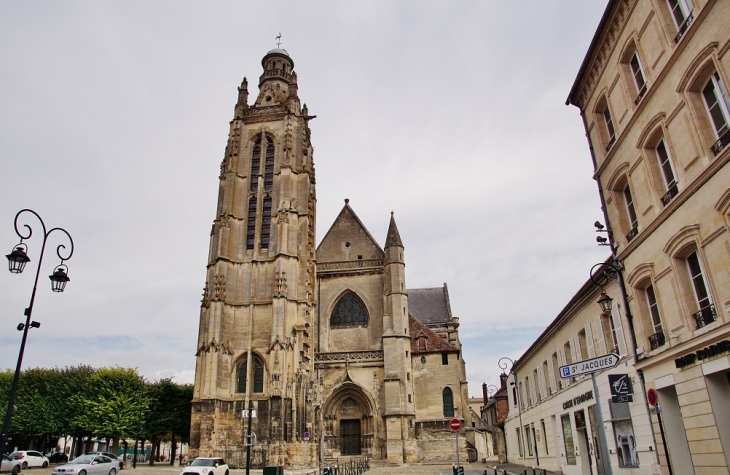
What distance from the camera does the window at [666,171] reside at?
32.7 feet

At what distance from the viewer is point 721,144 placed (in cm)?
831

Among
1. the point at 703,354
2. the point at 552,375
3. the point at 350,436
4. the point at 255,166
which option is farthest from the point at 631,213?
the point at 255,166

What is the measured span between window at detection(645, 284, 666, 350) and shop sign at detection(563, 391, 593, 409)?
4736mm

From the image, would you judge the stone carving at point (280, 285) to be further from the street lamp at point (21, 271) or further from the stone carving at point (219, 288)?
the street lamp at point (21, 271)

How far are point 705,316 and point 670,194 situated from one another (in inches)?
99.7

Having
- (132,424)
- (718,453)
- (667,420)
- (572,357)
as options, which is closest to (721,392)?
(718,453)

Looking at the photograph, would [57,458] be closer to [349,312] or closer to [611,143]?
[349,312]

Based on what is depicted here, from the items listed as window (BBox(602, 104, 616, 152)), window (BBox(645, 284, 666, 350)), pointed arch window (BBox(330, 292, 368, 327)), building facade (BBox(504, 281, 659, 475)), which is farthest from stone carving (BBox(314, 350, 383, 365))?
window (BBox(645, 284, 666, 350))

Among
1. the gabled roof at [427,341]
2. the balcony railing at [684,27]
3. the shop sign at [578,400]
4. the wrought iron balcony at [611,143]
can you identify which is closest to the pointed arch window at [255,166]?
the gabled roof at [427,341]

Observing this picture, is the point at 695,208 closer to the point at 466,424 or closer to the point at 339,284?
the point at 339,284

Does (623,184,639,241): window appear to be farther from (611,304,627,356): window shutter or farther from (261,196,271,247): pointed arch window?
(261,196,271,247): pointed arch window

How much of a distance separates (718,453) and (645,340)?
298 centimetres

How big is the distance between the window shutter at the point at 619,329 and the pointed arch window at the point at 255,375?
2234 cm

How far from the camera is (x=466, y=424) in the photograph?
36844 mm
